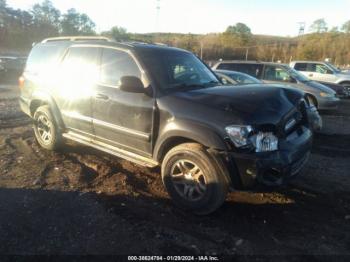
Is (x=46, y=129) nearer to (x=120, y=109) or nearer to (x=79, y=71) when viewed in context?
(x=79, y=71)

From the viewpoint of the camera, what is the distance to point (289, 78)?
1173 cm

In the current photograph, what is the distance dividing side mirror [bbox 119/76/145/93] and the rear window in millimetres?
2096

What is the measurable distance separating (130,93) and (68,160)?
211cm

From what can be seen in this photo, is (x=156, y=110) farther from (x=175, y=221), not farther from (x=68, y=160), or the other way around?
(x=68, y=160)

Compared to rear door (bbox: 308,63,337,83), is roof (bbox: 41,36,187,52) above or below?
above

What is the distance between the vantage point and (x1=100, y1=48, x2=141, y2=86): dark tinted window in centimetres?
459

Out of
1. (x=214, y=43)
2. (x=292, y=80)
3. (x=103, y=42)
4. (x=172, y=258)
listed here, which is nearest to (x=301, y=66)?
(x=292, y=80)

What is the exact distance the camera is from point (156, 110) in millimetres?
4188

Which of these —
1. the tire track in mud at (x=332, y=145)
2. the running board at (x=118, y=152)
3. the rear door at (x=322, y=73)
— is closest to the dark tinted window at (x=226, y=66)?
the tire track in mud at (x=332, y=145)

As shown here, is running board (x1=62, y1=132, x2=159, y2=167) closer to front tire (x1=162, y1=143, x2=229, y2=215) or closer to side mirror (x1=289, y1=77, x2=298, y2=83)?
front tire (x1=162, y1=143, x2=229, y2=215)

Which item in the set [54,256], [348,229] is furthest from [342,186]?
[54,256]

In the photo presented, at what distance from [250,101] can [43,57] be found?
423 cm

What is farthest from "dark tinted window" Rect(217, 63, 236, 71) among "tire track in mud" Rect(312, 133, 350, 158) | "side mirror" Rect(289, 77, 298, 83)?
"tire track in mud" Rect(312, 133, 350, 158)

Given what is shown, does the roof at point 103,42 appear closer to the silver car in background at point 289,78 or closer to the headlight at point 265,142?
the headlight at point 265,142
